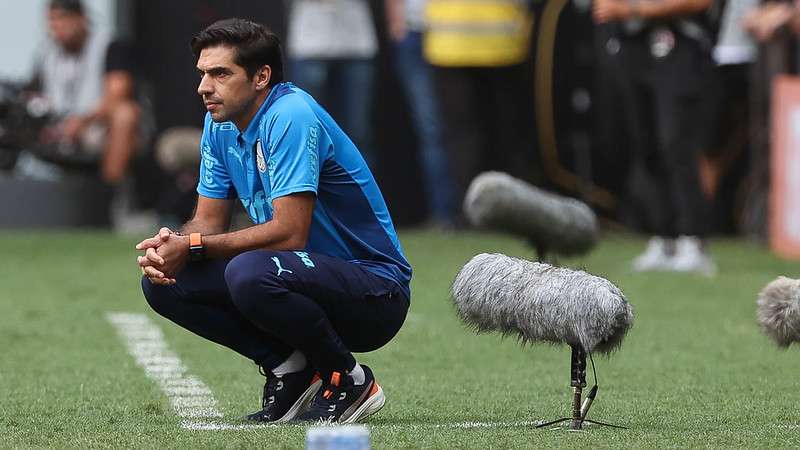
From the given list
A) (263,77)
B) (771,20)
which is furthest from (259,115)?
(771,20)

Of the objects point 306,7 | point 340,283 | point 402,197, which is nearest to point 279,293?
point 340,283

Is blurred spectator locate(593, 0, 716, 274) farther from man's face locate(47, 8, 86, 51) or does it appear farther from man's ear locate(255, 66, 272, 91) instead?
man's ear locate(255, 66, 272, 91)

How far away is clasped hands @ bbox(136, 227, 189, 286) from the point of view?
5.35 meters

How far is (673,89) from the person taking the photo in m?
10.1

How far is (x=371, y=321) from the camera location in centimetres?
559

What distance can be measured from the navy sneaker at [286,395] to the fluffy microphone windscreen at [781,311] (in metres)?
1.35

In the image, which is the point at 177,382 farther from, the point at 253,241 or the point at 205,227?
the point at 253,241

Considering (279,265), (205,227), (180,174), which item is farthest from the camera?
(180,174)

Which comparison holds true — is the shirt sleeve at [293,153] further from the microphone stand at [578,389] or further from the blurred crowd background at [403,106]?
the blurred crowd background at [403,106]

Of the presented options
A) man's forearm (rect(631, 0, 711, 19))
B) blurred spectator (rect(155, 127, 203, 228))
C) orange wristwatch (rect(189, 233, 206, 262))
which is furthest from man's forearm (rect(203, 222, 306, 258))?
blurred spectator (rect(155, 127, 203, 228))

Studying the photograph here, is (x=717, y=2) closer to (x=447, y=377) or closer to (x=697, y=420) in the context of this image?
(x=447, y=377)

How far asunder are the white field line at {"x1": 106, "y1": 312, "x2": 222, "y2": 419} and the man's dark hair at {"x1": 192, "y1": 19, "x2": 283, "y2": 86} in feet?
3.58

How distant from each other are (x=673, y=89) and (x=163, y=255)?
5254mm

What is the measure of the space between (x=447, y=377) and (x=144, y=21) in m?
7.85
